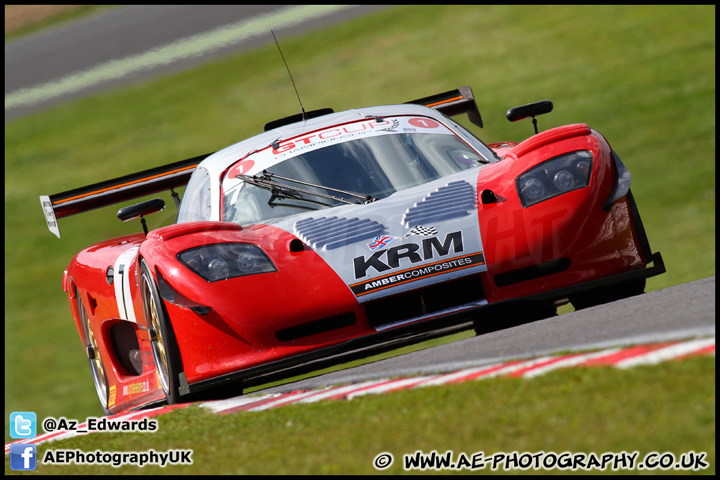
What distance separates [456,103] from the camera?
8.64 m

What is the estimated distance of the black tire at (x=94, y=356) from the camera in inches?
298

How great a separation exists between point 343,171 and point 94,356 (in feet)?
8.10

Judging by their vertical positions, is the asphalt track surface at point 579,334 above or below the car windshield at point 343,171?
below

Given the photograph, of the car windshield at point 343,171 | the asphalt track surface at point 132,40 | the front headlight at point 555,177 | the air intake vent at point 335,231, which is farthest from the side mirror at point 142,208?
the asphalt track surface at point 132,40

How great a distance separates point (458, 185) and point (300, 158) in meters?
1.14

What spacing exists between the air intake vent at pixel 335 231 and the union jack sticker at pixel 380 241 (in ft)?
0.12

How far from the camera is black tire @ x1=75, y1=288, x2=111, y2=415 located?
757 cm

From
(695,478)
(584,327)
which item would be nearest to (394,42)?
(584,327)

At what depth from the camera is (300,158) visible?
21.4 feet

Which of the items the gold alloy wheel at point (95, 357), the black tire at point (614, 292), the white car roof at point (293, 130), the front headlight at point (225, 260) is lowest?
the gold alloy wheel at point (95, 357)

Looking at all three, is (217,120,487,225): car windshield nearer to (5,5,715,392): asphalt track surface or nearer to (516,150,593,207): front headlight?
(516,150,593,207): front headlight

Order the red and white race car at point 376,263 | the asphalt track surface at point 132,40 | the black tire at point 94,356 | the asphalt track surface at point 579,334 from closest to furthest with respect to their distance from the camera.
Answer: the asphalt track surface at point 579,334
the red and white race car at point 376,263
the black tire at point 94,356
the asphalt track surface at point 132,40

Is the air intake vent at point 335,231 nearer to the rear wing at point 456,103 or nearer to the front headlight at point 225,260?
the front headlight at point 225,260

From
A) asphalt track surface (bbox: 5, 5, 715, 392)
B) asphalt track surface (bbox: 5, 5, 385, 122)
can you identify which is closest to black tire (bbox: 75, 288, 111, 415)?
asphalt track surface (bbox: 5, 5, 715, 392)
